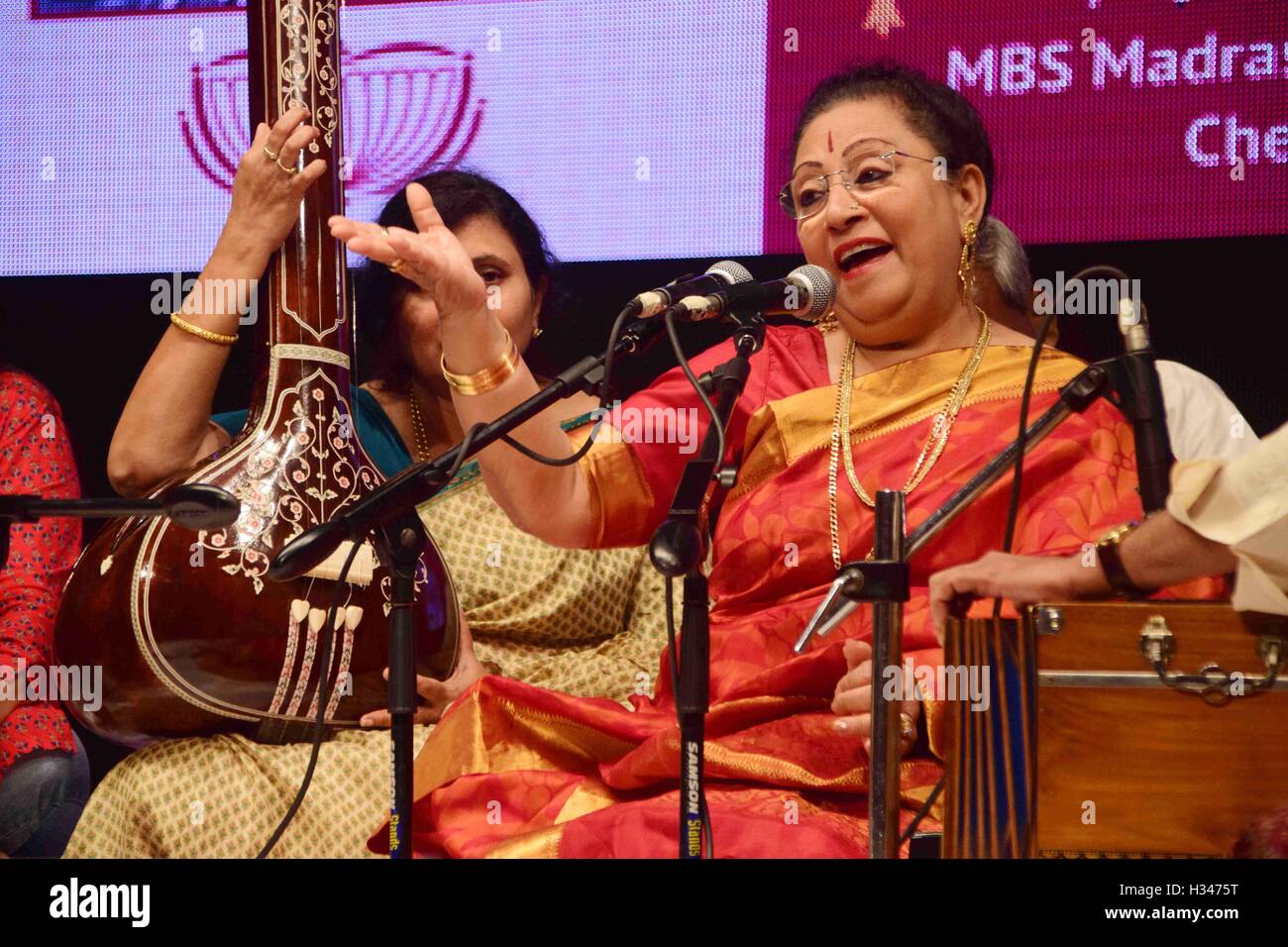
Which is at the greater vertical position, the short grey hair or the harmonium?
the short grey hair

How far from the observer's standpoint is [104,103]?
128 inches

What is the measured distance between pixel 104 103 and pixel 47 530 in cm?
98

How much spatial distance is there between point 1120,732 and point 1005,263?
3.77ft

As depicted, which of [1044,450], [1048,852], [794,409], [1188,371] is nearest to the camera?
[1048,852]

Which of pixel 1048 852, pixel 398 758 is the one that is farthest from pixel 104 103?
pixel 1048 852

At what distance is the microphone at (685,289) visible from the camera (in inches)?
66.4

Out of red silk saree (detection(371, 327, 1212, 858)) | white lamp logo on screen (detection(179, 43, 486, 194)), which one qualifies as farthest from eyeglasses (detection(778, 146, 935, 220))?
white lamp logo on screen (detection(179, 43, 486, 194))

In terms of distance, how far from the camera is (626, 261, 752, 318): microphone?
5.54ft

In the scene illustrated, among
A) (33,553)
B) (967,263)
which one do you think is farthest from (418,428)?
(967,263)

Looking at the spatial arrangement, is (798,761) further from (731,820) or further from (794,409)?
(794,409)

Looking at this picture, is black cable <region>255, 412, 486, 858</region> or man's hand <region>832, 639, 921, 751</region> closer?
black cable <region>255, 412, 486, 858</region>

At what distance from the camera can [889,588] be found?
5.37 ft

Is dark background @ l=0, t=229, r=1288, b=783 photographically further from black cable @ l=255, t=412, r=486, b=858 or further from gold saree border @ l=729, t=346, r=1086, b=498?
black cable @ l=255, t=412, r=486, b=858

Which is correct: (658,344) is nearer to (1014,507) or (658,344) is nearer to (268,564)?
(268,564)
